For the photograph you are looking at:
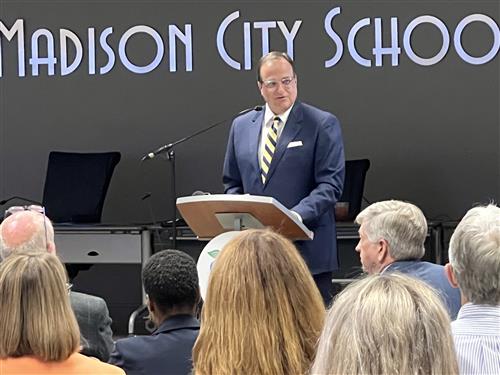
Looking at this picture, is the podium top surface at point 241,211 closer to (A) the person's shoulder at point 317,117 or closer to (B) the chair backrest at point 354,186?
(A) the person's shoulder at point 317,117

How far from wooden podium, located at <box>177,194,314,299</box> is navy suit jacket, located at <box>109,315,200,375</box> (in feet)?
2.55

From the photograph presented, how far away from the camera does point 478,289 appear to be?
88.7 inches

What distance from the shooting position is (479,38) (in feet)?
25.8

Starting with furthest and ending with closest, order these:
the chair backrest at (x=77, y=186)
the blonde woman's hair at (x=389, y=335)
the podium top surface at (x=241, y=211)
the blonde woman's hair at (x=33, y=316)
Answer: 1. the chair backrest at (x=77, y=186)
2. the podium top surface at (x=241, y=211)
3. the blonde woman's hair at (x=33, y=316)
4. the blonde woman's hair at (x=389, y=335)

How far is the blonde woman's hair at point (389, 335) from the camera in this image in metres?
1.33

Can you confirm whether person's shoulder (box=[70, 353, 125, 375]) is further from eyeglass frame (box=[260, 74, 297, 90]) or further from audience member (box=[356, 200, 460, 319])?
eyeglass frame (box=[260, 74, 297, 90])

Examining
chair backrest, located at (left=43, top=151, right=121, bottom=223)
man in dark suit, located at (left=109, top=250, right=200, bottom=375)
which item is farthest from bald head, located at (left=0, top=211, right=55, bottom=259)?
chair backrest, located at (left=43, top=151, right=121, bottom=223)

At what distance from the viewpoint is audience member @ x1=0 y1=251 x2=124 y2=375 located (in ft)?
6.74

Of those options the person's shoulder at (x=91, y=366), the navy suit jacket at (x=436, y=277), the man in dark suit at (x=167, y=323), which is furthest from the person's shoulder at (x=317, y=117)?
the person's shoulder at (x=91, y=366)

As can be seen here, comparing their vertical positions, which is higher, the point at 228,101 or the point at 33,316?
the point at 228,101

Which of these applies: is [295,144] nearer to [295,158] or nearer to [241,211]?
[295,158]

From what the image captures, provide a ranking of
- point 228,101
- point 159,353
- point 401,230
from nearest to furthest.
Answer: point 159,353
point 401,230
point 228,101

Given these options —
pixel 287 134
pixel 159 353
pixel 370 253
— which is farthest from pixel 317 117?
pixel 159 353

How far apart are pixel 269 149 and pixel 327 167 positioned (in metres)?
0.26
